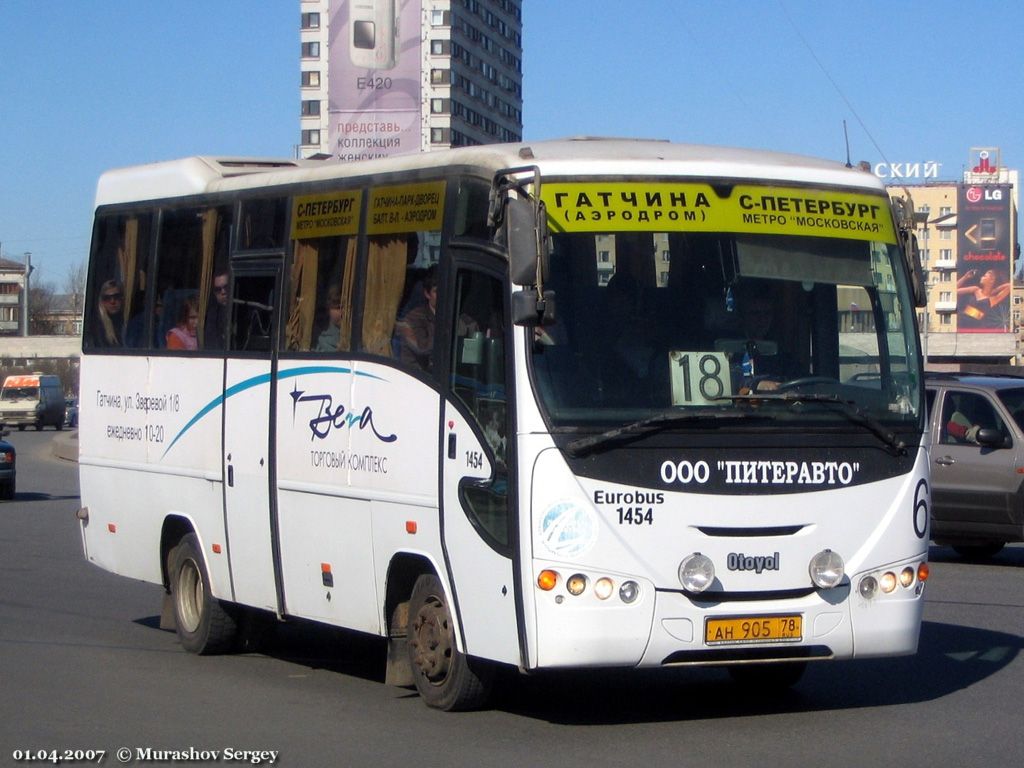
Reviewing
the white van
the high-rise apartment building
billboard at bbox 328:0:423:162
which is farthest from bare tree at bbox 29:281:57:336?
billboard at bbox 328:0:423:162

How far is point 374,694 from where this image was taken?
9758mm

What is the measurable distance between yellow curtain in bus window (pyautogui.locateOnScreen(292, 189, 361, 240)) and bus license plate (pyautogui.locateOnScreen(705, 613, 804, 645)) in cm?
337

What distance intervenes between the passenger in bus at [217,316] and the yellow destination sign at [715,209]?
12.4 feet

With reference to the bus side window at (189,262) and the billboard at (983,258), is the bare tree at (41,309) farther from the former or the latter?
the bus side window at (189,262)

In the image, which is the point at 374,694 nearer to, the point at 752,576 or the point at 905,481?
the point at 752,576

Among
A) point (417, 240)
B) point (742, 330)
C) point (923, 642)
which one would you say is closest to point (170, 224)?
point (417, 240)

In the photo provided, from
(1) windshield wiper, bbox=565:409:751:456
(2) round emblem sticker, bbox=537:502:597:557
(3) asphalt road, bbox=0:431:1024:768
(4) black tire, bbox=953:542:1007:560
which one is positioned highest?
(1) windshield wiper, bbox=565:409:751:456

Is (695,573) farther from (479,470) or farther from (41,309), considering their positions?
(41,309)

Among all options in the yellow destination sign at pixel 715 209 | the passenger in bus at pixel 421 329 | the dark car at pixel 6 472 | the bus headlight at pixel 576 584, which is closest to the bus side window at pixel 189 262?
the passenger in bus at pixel 421 329

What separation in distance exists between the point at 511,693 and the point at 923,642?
Result: 142 inches

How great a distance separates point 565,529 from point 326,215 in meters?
3.22

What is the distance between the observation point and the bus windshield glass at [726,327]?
8086 millimetres

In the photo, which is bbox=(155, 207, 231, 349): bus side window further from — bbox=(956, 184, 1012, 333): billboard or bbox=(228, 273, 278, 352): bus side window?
bbox=(956, 184, 1012, 333): billboard

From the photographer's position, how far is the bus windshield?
8086 millimetres
